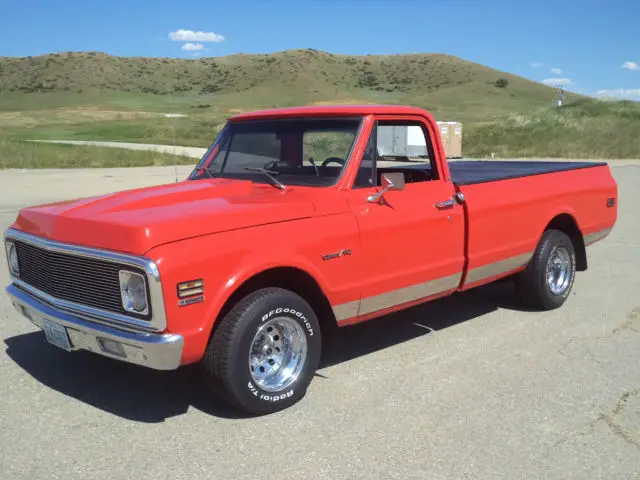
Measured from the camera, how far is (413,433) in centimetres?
376

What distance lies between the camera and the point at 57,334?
12.9 ft

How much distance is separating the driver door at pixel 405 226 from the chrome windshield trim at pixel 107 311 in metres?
1.45

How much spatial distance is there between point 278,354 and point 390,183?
1.32m

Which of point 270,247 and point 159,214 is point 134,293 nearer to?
point 159,214

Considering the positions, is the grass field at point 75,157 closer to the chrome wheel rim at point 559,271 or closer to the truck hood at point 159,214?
the truck hood at point 159,214

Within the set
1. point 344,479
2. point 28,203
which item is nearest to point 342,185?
point 344,479

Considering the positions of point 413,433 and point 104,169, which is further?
point 104,169

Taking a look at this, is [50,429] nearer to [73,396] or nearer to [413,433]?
[73,396]

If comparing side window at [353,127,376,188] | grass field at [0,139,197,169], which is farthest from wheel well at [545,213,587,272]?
grass field at [0,139,197,169]

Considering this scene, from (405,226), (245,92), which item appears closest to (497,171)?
(405,226)

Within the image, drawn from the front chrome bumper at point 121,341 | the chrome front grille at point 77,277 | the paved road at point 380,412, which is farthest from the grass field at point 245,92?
the front chrome bumper at point 121,341

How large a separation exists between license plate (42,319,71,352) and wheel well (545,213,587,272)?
4361 mm

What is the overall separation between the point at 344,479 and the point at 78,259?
188 cm

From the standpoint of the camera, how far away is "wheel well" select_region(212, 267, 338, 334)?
3.92 metres
